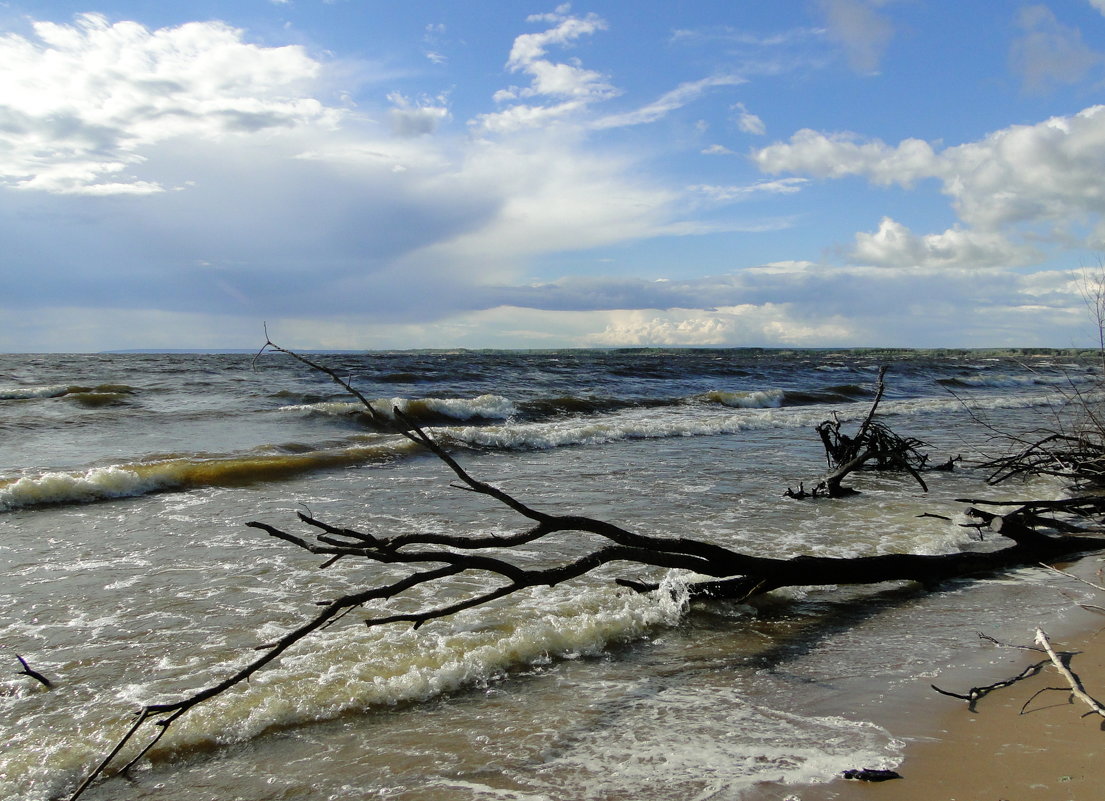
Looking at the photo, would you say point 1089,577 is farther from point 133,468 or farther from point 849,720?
point 133,468

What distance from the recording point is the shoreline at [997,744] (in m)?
2.62

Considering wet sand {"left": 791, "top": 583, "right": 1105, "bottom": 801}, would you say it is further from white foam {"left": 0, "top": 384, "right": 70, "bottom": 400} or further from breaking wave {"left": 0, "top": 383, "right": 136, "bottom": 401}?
white foam {"left": 0, "top": 384, "right": 70, "bottom": 400}

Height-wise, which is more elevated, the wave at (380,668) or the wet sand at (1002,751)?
the wet sand at (1002,751)

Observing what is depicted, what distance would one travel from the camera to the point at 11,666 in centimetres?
404

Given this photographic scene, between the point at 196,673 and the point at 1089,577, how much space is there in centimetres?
669

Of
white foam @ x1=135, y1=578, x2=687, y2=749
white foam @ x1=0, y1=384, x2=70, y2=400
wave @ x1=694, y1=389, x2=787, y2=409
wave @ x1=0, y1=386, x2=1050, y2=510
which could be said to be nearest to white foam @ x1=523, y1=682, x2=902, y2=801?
white foam @ x1=135, y1=578, x2=687, y2=749

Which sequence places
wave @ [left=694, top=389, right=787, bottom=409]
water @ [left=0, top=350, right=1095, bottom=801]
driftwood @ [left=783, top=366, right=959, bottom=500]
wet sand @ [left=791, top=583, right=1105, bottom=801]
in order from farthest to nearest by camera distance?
1. wave @ [left=694, top=389, right=787, bottom=409]
2. driftwood @ [left=783, top=366, right=959, bottom=500]
3. water @ [left=0, top=350, right=1095, bottom=801]
4. wet sand @ [left=791, top=583, right=1105, bottom=801]

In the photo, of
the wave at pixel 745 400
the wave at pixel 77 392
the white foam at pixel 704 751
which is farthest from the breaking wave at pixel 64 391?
the white foam at pixel 704 751

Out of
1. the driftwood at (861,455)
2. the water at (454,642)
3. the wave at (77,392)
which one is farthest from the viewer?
the wave at (77,392)

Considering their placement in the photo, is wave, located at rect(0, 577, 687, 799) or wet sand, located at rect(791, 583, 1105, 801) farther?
wave, located at rect(0, 577, 687, 799)

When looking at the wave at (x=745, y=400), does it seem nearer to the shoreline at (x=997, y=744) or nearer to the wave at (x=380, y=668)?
the wave at (x=380, y=668)

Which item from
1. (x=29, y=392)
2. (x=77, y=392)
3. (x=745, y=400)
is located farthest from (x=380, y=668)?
(x=29, y=392)

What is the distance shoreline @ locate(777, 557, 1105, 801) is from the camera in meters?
2.62

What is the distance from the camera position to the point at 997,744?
299 centimetres
